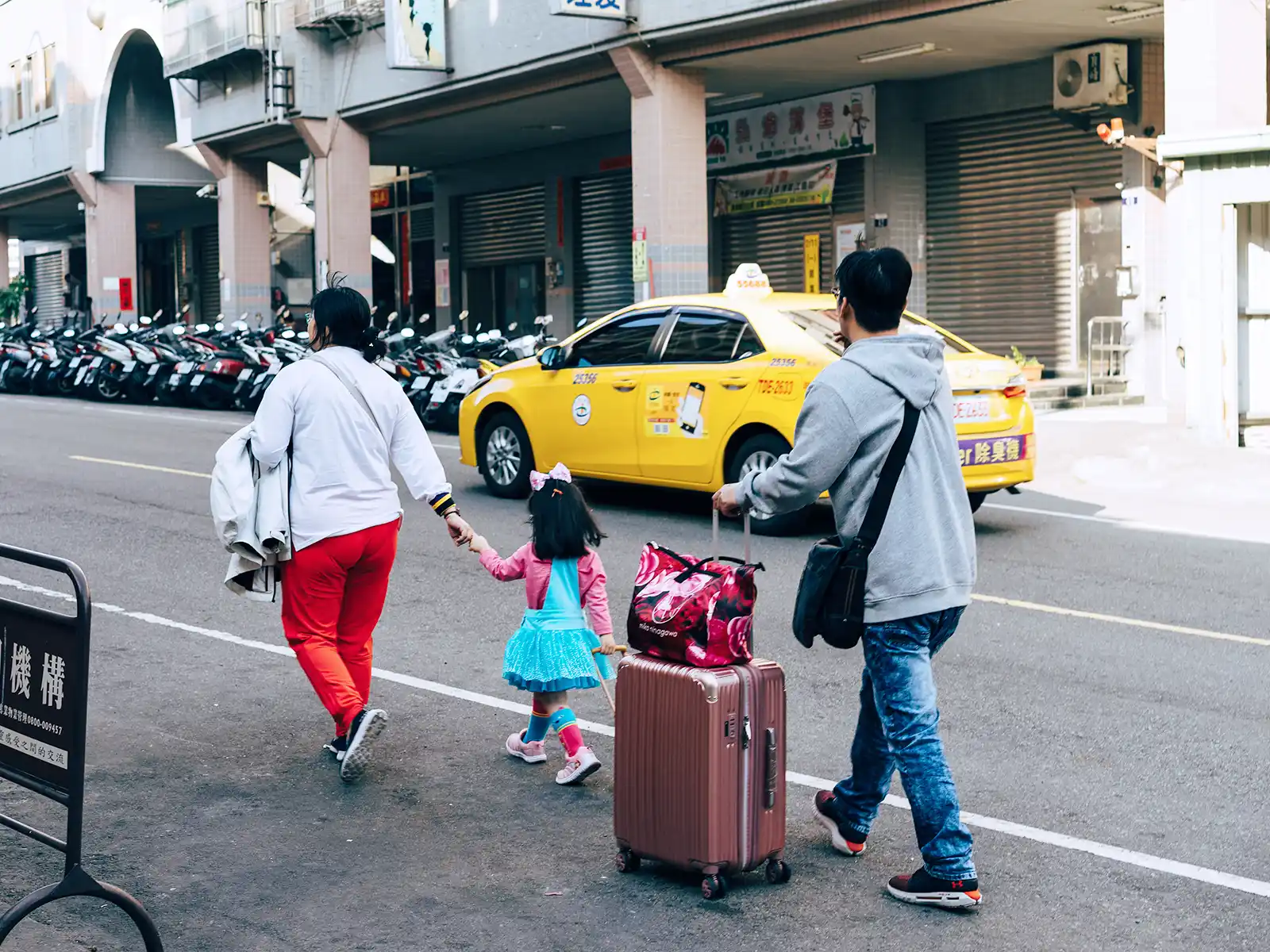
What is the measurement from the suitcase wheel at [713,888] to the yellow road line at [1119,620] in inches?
170

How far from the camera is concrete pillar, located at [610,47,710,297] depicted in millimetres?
20625

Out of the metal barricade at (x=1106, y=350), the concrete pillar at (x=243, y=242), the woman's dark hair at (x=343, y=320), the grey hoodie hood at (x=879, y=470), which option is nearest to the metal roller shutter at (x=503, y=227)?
the concrete pillar at (x=243, y=242)

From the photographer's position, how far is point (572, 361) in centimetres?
1234

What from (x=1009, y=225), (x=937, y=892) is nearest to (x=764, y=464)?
(x=937, y=892)

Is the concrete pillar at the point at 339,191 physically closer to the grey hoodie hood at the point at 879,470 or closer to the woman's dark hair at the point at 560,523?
the woman's dark hair at the point at 560,523

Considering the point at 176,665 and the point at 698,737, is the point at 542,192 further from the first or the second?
the point at 698,737

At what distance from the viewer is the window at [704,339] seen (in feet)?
36.8

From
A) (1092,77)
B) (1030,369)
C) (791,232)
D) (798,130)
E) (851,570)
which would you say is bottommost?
(851,570)

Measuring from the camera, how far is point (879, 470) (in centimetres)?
445

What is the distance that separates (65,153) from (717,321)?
102ft

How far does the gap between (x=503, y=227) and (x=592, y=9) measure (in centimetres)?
1121

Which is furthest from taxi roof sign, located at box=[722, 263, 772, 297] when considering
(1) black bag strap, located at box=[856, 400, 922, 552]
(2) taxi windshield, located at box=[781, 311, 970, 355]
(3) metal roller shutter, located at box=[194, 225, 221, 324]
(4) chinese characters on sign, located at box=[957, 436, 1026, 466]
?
(3) metal roller shutter, located at box=[194, 225, 221, 324]

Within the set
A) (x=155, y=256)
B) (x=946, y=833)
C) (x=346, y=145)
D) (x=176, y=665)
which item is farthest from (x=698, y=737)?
(x=155, y=256)

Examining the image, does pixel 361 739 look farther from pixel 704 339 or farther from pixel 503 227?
pixel 503 227
